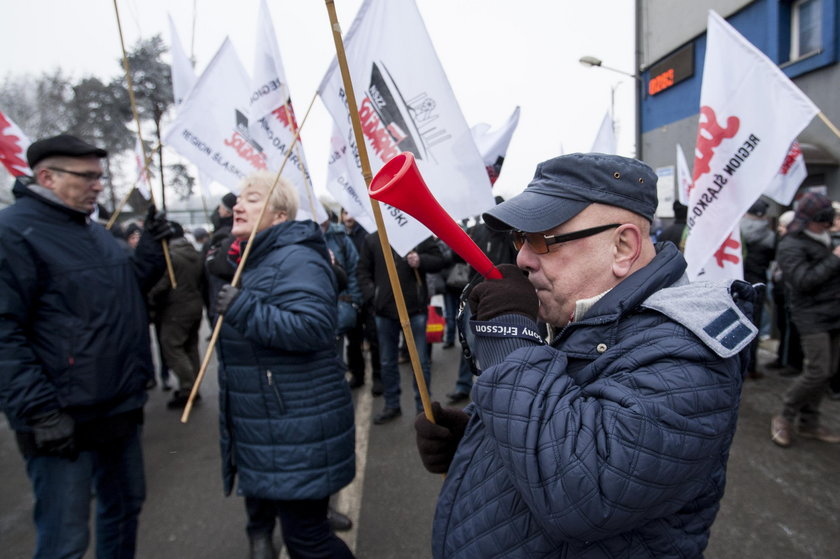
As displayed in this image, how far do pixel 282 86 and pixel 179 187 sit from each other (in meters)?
23.0

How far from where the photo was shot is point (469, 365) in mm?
1404

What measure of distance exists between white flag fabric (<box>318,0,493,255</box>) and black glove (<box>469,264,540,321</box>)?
1.29m

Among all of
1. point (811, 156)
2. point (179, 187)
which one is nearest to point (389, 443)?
point (811, 156)

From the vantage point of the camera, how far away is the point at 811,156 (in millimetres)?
8086

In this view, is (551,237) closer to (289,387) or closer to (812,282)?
(289,387)

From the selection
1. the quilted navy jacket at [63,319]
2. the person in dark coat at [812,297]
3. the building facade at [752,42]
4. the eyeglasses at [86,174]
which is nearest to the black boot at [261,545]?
the quilted navy jacket at [63,319]

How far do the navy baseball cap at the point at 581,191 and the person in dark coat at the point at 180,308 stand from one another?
180 inches

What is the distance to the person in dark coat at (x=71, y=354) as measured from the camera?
6.32ft

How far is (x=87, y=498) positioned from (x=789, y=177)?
7051mm

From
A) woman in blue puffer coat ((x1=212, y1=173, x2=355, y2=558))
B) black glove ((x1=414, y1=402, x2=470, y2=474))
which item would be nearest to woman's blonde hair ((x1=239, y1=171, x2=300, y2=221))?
woman in blue puffer coat ((x1=212, y1=173, x2=355, y2=558))

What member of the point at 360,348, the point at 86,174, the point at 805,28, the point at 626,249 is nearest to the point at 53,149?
the point at 86,174

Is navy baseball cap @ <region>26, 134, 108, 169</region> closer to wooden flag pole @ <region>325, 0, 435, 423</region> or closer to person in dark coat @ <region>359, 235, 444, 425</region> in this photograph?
wooden flag pole @ <region>325, 0, 435, 423</region>

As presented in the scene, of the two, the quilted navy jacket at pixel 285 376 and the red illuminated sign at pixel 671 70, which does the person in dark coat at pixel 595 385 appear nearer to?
the quilted navy jacket at pixel 285 376

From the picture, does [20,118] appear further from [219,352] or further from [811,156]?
[811,156]
